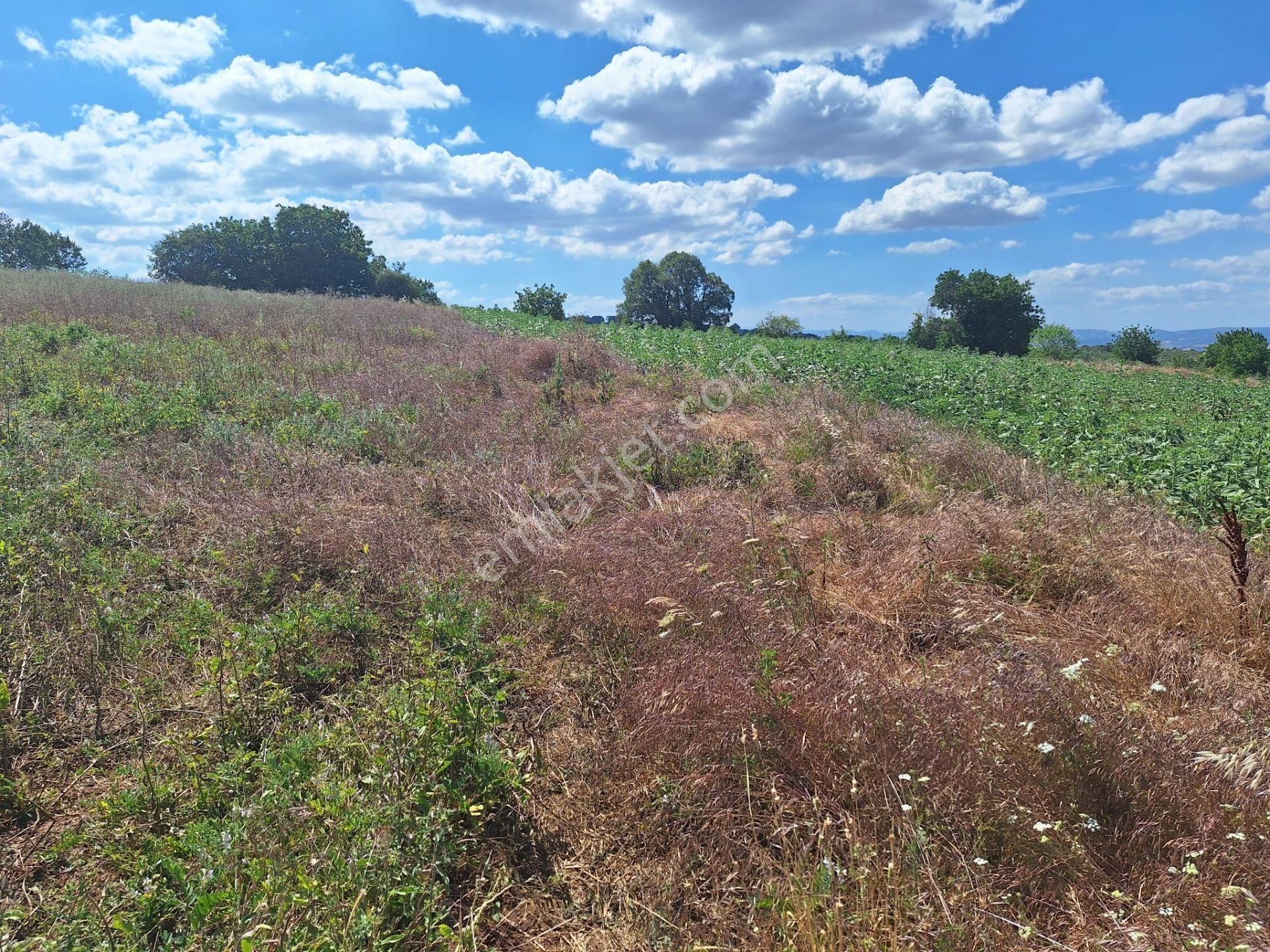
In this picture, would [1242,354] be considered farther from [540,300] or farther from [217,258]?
[217,258]

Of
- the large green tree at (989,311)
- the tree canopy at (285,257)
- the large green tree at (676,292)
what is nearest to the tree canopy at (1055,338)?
the large green tree at (989,311)

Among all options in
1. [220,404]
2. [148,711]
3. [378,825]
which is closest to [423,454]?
[220,404]

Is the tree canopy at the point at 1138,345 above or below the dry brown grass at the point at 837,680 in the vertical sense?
above

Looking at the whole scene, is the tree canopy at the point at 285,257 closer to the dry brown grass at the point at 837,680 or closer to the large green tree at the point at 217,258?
the large green tree at the point at 217,258

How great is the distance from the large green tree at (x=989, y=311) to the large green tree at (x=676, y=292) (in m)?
17.1

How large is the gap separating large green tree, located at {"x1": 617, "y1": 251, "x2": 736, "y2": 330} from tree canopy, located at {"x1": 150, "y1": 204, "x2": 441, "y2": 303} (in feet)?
57.9

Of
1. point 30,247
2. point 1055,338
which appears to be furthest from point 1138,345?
point 30,247

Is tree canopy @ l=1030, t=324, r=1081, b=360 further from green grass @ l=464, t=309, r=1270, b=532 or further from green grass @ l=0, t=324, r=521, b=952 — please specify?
green grass @ l=0, t=324, r=521, b=952

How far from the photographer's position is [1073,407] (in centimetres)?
1126

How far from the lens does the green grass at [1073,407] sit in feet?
20.5

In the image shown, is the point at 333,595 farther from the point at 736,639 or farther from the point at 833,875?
the point at 833,875

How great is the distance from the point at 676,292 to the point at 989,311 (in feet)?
82.2

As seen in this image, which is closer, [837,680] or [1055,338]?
[837,680]

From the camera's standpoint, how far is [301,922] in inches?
82.6
